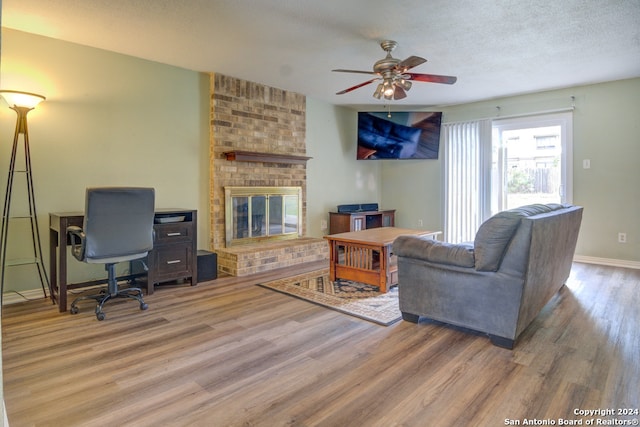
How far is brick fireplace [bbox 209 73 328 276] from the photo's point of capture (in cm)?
443

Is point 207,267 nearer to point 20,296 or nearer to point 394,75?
point 20,296

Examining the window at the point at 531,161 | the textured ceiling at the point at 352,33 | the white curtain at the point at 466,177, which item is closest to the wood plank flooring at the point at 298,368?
the textured ceiling at the point at 352,33

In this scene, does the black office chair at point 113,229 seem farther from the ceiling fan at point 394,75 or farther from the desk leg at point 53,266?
the ceiling fan at point 394,75

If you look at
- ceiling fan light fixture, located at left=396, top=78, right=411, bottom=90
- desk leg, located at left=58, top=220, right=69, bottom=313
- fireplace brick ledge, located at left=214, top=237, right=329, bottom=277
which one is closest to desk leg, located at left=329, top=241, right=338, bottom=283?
fireplace brick ledge, located at left=214, top=237, right=329, bottom=277

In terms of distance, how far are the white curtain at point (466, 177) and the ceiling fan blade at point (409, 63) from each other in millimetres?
3002

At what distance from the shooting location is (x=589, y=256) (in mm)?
4914

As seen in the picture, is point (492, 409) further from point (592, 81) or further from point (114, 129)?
point (592, 81)

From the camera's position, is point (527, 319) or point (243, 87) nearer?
point (527, 319)

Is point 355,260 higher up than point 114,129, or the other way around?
point 114,129

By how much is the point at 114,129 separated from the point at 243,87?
163 cm

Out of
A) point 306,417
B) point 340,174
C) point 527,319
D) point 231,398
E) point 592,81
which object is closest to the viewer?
point 306,417

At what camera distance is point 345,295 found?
3363 millimetres

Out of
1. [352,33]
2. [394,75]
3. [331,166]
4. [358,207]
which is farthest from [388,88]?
[358,207]

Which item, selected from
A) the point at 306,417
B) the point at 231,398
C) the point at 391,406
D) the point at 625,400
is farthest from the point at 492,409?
the point at 231,398
